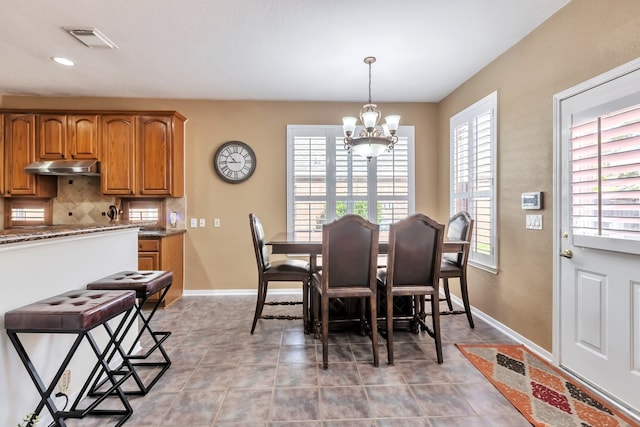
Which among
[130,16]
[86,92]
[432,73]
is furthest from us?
[86,92]

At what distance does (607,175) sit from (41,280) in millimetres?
3324

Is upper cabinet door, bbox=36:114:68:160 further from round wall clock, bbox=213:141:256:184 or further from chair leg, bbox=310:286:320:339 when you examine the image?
chair leg, bbox=310:286:320:339

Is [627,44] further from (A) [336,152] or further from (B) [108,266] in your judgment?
(B) [108,266]

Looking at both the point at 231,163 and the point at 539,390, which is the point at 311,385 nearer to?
the point at 539,390

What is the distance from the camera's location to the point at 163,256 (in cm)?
364

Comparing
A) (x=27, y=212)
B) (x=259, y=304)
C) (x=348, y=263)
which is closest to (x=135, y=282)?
(x=259, y=304)

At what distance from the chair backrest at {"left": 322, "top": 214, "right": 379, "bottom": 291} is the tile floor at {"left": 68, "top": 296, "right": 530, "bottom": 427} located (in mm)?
646

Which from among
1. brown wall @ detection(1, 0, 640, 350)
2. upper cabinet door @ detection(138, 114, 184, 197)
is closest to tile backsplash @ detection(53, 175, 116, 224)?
upper cabinet door @ detection(138, 114, 184, 197)

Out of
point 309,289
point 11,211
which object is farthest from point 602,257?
point 11,211

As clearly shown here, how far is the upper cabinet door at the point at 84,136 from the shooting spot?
386 cm

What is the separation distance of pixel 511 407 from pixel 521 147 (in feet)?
6.76

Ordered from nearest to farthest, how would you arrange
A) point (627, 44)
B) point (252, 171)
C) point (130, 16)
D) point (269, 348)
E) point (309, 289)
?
point (627, 44), point (130, 16), point (269, 348), point (309, 289), point (252, 171)

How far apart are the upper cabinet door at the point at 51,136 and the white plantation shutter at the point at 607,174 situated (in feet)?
17.4

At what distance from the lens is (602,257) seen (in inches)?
77.0
